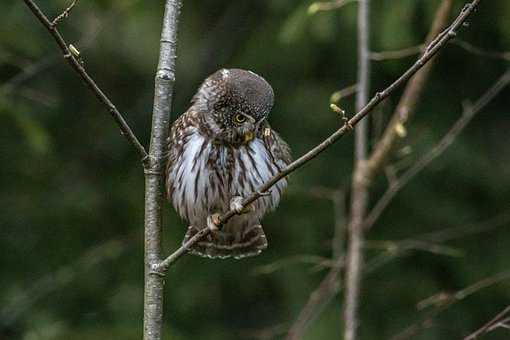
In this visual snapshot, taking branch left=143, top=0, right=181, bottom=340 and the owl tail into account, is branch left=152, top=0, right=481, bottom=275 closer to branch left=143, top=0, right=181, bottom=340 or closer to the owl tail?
branch left=143, top=0, right=181, bottom=340

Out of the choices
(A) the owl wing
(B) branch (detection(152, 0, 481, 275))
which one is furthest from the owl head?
(B) branch (detection(152, 0, 481, 275))

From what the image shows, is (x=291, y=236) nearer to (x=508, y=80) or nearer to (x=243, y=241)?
(x=243, y=241)

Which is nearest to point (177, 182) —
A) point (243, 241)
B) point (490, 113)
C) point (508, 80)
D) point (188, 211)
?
point (188, 211)

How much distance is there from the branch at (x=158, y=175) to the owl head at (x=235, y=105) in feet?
2.37

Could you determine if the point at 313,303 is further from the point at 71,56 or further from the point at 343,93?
the point at 71,56

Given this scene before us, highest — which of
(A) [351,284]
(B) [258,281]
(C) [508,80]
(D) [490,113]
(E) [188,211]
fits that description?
(D) [490,113]

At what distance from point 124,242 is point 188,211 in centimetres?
223

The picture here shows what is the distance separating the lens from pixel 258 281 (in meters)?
7.69

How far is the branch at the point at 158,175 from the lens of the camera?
3.89 m

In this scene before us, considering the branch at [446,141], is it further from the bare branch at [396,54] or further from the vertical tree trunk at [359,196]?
the bare branch at [396,54]

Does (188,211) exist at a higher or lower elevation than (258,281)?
lower

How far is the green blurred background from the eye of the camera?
23.1ft

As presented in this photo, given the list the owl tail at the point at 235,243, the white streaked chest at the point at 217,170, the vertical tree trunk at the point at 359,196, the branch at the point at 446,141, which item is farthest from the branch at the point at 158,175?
the branch at the point at 446,141

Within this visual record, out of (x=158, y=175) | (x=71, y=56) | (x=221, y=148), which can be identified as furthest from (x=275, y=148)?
(x=71, y=56)
